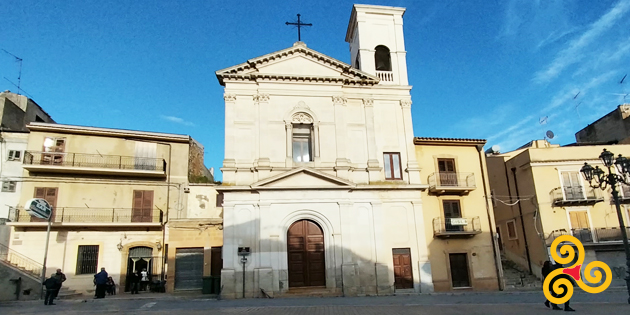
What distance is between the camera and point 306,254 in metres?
22.0

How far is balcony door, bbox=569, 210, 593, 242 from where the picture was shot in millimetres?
25344

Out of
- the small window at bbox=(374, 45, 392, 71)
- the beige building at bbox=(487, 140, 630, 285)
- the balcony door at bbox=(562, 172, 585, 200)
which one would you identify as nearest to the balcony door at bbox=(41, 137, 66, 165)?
the small window at bbox=(374, 45, 392, 71)

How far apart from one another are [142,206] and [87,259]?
4190mm

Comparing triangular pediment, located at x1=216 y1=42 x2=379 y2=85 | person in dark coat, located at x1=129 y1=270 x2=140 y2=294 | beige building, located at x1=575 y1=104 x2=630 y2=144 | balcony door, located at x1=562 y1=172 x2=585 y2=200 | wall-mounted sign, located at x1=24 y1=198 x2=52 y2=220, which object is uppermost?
triangular pediment, located at x1=216 y1=42 x2=379 y2=85

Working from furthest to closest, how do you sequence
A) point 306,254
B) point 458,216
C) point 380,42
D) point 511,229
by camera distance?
point 511,229 → point 380,42 → point 458,216 → point 306,254

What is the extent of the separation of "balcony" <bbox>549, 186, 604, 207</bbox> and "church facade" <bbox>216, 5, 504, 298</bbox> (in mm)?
5375

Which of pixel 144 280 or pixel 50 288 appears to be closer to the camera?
pixel 50 288

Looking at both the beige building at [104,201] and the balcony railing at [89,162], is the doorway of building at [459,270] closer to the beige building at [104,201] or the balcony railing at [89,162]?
the beige building at [104,201]

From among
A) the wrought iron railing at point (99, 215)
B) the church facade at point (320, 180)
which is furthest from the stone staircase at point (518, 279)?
the wrought iron railing at point (99, 215)

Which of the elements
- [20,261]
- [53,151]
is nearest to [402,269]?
[20,261]

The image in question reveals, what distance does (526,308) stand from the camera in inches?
560

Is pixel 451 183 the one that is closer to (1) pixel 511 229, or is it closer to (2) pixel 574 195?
(1) pixel 511 229

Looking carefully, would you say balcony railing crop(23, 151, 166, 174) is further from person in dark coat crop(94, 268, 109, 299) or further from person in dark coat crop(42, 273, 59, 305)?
person in dark coat crop(42, 273, 59, 305)

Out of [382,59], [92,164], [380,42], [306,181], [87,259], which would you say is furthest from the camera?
[382,59]
